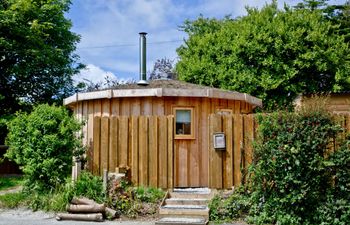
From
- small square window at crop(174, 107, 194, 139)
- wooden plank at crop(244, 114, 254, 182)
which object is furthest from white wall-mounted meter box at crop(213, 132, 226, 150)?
small square window at crop(174, 107, 194, 139)

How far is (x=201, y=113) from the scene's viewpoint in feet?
35.2

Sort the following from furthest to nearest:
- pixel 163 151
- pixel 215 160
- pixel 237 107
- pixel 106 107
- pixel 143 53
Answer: pixel 143 53
pixel 237 107
pixel 106 107
pixel 163 151
pixel 215 160

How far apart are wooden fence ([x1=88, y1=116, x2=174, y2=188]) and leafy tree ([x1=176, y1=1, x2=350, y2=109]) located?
34.8 ft

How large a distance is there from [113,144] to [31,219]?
8.27ft

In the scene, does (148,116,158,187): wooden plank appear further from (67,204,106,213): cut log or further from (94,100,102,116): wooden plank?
(94,100,102,116): wooden plank

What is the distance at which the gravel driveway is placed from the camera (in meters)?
8.06

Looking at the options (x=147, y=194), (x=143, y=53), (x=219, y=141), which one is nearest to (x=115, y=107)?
(x=143, y=53)

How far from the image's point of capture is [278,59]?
19.7 m

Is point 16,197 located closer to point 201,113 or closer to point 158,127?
point 158,127

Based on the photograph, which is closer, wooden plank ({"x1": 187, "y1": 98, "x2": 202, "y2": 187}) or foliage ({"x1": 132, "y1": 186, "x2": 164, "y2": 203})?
foliage ({"x1": 132, "y1": 186, "x2": 164, "y2": 203})

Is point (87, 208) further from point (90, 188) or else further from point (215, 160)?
point (215, 160)

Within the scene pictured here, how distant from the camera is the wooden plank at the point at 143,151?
9719 millimetres

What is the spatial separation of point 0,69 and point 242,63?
42.6 ft

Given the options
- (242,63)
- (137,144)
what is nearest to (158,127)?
(137,144)
